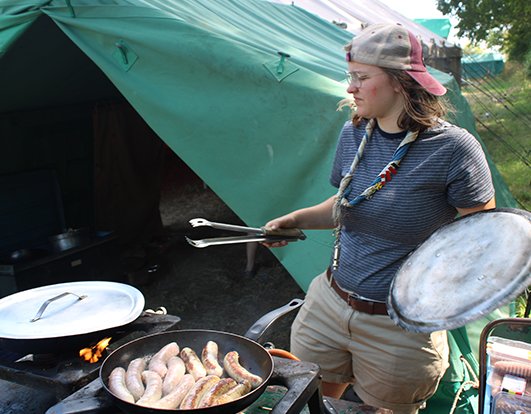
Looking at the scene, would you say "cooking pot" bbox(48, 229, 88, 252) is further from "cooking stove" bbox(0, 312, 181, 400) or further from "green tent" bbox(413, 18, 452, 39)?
"green tent" bbox(413, 18, 452, 39)

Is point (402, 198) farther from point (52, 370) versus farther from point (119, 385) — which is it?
point (52, 370)

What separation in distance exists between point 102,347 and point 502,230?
4.55 ft

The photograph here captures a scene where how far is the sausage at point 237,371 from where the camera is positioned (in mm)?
1615

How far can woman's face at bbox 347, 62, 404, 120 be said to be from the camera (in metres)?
1.88

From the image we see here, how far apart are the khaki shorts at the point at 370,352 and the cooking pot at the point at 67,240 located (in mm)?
3330

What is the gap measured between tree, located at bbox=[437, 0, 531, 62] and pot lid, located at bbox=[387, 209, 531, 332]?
1196 centimetres

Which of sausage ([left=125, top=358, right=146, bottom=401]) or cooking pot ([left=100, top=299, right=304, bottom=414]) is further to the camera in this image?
cooking pot ([left=100, top=299, right=304, bottom=414])

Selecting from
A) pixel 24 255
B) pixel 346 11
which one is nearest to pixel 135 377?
pixel 24 255

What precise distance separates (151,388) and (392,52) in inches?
51.2

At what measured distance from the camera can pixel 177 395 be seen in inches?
60.1

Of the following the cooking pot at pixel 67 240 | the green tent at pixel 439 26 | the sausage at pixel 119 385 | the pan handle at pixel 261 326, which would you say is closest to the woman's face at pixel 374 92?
the pan handle at pixel 261 326

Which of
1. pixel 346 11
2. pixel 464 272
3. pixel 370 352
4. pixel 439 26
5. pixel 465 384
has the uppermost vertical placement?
pixel 346 11

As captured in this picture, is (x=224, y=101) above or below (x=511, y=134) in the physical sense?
above

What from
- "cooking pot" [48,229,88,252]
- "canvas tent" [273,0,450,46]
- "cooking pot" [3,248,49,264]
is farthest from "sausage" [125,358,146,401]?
"canvas tent" [273,0,450,46]
